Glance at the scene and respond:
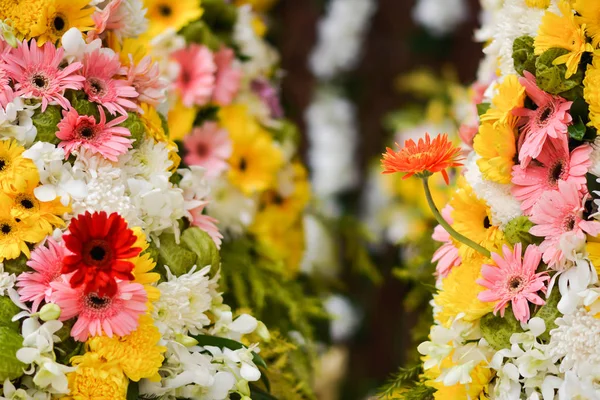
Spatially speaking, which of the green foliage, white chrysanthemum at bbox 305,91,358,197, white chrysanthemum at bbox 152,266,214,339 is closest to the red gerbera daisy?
white chrysanthemum at bbox 152,266,214,339

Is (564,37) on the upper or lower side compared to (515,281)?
upper

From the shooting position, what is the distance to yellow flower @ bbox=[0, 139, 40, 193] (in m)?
0.91

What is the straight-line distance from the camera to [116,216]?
880mm

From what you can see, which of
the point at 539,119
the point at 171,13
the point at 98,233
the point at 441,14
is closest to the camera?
the point at 98,233

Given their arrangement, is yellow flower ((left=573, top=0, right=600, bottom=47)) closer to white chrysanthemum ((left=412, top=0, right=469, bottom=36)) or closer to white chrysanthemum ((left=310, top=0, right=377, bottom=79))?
white chrysanthemum ((left=412, top=0, right=469, bottom=36))

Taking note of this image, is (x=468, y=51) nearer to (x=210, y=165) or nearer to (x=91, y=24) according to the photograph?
(x=210, y=165)

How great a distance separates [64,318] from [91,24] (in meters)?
0.37

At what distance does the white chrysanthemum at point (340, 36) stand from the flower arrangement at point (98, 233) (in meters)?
2.00

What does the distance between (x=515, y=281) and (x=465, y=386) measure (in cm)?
15

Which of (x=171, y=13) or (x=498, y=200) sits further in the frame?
(x=171, y=13)

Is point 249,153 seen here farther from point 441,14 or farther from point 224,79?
point 441,14

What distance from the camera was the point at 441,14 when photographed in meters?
2.88

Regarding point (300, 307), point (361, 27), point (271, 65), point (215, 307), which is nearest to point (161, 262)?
point (215, 307)

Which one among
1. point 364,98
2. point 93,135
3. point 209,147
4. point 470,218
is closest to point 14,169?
point 93,135
